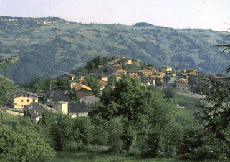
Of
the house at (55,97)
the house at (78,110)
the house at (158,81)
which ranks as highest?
the house at (158,81)

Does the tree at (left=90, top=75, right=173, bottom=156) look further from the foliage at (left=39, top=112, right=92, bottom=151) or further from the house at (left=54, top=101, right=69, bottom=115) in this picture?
the house at (left=54, top=101, right=69, bottom=115)

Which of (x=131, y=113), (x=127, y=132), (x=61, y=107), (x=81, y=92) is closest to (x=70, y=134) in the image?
(x=127, y=132)

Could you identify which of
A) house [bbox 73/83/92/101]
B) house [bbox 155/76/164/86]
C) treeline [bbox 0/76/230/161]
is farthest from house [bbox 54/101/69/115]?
house [bbox 155/76/164/86]

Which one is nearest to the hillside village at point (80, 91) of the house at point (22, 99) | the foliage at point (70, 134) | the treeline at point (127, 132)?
the house at point (22, 99)

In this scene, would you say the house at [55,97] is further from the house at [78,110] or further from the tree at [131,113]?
the tree at [131,113]

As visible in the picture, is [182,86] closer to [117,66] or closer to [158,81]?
[158,81]

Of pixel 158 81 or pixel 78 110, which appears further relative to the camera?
pixel 158 81

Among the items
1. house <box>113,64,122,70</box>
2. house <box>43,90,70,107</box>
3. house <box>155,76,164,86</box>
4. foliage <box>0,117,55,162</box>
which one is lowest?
house <box>43,90,70,107</box>

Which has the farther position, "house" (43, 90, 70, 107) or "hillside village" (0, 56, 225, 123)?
"house" (43, 90, 70, 107)

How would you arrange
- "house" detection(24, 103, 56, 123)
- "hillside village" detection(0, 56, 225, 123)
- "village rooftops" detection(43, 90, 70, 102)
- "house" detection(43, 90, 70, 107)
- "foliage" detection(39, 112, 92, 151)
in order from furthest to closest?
"village rooftops" detection(43, 90, 70, 102) → "house" detection(43, 90, 70, 107) → "hillside village" detection(0, 56, 225, 123) → "house" detection(24, 103, 56, 123) → "foliage" detection(39, 112, 92, 151)

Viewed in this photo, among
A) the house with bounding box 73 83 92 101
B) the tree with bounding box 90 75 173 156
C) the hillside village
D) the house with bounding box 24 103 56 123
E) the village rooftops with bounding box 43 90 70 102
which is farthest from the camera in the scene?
the house with bounding box 73 83 92 101

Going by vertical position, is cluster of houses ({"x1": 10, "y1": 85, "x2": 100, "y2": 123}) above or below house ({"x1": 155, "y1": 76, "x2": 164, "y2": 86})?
below

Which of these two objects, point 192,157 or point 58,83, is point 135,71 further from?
point 192,157

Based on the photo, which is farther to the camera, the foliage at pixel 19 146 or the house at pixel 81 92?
the house at pixel 81 92
